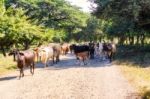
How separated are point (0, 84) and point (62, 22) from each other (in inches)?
2408

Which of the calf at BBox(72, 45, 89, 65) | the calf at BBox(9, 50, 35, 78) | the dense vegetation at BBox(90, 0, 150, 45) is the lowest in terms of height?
the calf at BBox(72, 45, 89, 65)

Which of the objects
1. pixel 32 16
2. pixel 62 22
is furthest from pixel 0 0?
pixel 62 22

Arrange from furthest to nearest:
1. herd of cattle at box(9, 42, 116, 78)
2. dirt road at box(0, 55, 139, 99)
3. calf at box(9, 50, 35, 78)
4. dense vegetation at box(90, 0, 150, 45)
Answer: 1. dense vegetation at box(90, 0, 150, 45)
2. herd of cattle at box(9, 42, 116, 78)
3. calf at box(9, 50, 35, 78)
4. dirt road at box(0, 55, 139, 99)

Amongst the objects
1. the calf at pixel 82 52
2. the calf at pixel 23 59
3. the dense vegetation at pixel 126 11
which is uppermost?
the dense vegetation at pixel 126 11

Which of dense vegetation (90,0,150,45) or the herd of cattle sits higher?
dense vegetation (90,0,150,45)

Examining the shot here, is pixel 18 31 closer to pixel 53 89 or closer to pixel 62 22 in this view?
pixel 53 89

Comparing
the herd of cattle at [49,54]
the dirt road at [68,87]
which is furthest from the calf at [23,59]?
the dirt road at [68,87]

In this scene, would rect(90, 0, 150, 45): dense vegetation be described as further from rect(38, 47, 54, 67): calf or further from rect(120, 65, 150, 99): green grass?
rect(120, 65, 150, 99): green grass

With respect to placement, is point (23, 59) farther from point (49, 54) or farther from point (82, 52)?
point (82, 52)

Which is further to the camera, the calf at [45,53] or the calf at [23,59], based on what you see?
the calf at [45,53]

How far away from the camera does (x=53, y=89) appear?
21.1 metres

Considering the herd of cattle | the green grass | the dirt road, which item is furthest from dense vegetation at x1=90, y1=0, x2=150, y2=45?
the dirt road

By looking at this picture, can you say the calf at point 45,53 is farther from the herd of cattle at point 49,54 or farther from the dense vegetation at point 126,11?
the dense vegetation at point 126,11

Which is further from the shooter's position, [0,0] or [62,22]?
[62,22]
